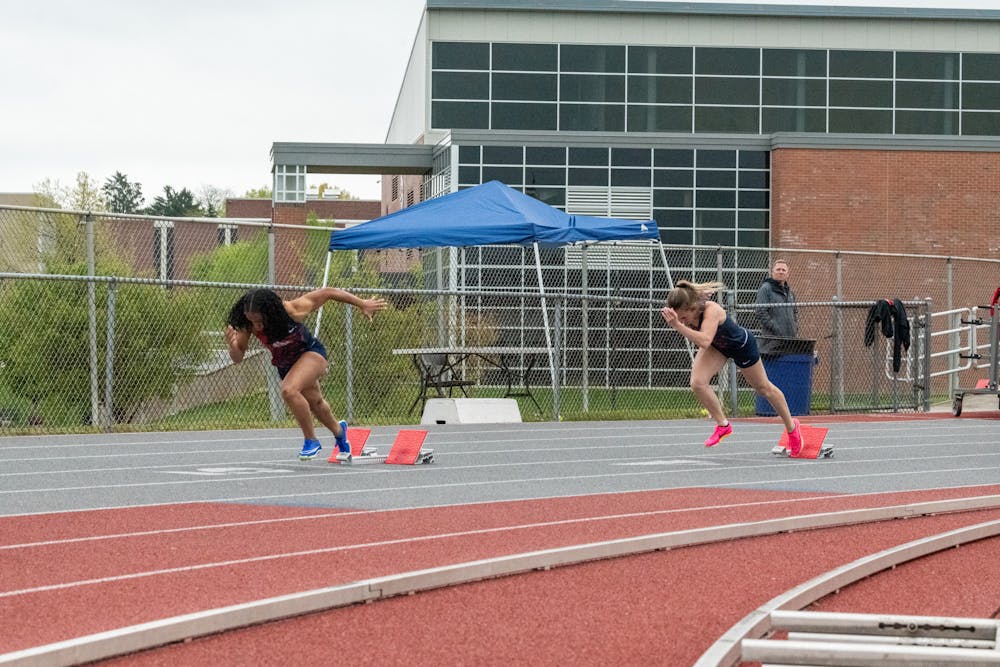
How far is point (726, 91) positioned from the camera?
4550cm

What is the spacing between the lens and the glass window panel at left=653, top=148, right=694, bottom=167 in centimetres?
3847

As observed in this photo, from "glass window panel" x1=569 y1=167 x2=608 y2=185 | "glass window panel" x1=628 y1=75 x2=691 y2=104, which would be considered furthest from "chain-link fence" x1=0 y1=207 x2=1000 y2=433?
"glass window panel" x1=628 y1=75 x2=691 y2=104

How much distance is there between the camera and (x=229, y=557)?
719cm

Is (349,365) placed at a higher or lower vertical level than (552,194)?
lower

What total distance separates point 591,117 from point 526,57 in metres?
2.66

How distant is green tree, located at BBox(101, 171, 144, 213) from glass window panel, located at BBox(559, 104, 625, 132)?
11300 cm

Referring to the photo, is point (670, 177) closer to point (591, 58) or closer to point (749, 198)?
point (749, 198)

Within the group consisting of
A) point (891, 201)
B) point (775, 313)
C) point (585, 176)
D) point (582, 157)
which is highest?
point (582, 157)

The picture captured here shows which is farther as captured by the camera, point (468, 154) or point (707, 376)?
point (468, 154)

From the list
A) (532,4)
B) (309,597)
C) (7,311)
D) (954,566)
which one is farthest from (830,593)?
(532,4)

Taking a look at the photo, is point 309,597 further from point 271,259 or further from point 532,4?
point 532,4

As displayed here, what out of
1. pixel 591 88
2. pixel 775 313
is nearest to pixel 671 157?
pixel 591 88

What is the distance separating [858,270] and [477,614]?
3011 cm

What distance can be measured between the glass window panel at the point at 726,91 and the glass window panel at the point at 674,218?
24.6ft
